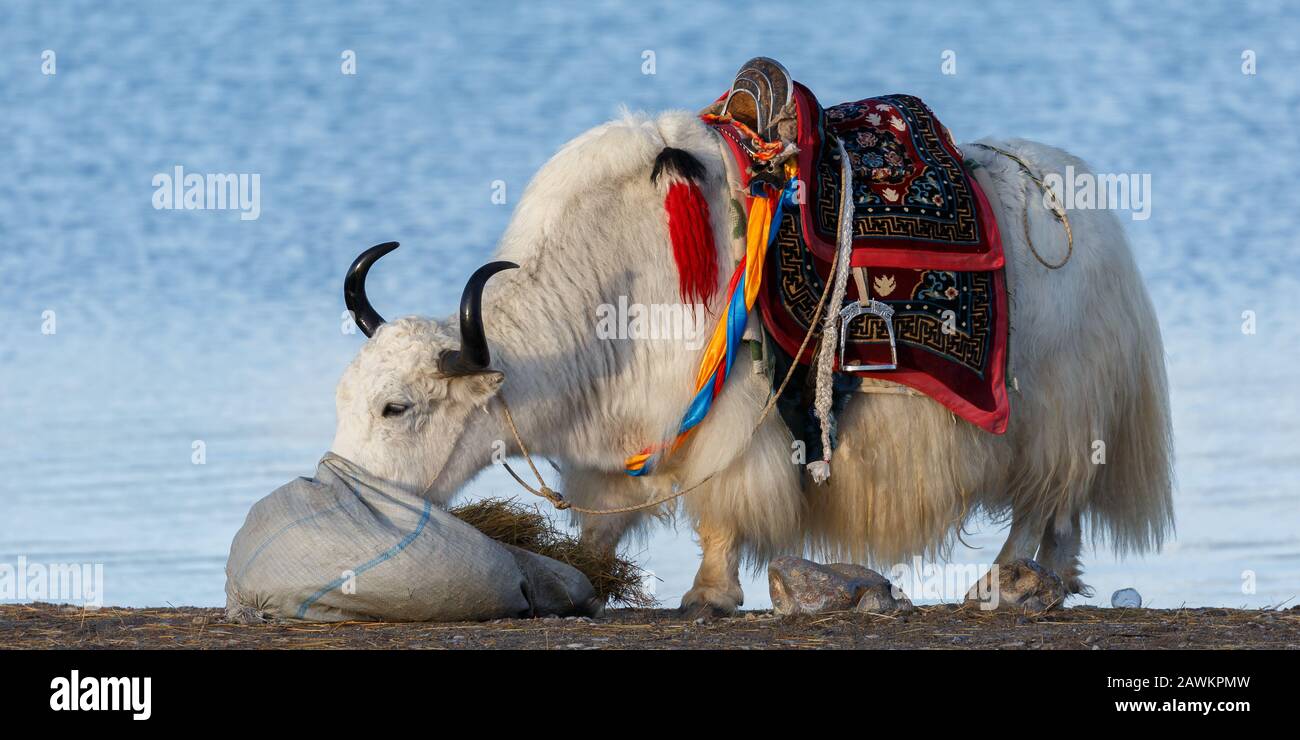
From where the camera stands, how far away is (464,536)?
5848 mm

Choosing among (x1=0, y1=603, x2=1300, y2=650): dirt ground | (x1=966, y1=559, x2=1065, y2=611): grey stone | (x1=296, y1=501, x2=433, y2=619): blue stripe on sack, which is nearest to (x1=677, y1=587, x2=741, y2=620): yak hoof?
(x1=0, y1=603, x2=1300, y2=650): dirt ground

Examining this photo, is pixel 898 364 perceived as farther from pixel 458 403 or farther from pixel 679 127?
pixel 458 403

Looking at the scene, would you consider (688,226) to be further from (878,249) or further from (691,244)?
(878,249)

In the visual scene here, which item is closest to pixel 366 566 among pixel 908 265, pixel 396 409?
pixel 396 409

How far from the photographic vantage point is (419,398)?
6121 millimetres

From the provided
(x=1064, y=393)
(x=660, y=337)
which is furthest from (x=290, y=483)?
(x=1064, y=393)

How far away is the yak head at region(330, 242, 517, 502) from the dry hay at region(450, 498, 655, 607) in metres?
0.44

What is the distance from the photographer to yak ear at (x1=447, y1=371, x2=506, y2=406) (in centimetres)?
617

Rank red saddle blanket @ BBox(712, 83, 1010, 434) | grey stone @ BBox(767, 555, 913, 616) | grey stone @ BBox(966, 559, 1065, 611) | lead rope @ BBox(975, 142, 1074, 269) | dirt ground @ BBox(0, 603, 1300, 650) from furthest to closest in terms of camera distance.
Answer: lead rope @ BBox(975, 142, 1074, 269) < red saddle blanket @ BBox(712, 83, 1010, 434) < grey stone @ BBox(966, 559, 1065, 611) < grey stone @ BBox(767, 555, 913, 616) < dirt ground @ BBox(0, 603, 1300, 650)

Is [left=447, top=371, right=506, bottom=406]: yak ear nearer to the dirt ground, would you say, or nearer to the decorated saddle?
the dirt ground

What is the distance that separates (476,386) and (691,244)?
38.0 inches

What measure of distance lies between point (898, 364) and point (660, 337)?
92 cm

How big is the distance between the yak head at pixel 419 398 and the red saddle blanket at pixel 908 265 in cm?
111

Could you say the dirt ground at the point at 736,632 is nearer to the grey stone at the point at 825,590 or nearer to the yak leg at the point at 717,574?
the grey stone at the point at 825,590
